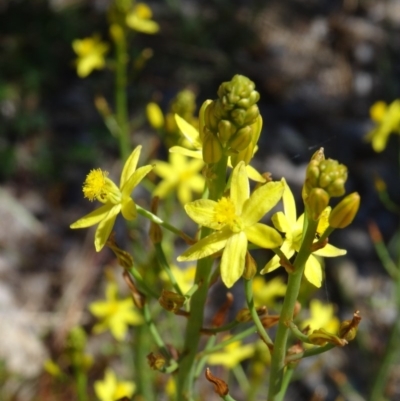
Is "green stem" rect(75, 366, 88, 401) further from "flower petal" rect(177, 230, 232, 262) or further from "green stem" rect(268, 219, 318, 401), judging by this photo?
"flower petal" rect(177, 230, 232, 262)

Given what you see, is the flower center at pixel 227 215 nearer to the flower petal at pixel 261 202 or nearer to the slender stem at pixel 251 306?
the flower petal at pixel 261 202

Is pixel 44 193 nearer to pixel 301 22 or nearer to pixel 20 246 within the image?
pixel 20 246

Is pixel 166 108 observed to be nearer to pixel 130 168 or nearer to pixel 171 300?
pixel 130 168

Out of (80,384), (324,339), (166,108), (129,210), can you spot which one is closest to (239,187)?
(129,210)

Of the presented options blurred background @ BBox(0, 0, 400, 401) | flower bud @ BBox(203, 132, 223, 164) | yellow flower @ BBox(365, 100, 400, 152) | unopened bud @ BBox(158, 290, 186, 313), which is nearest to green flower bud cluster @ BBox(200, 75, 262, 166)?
flower bud @ BBox(203, 132, 223, 164)

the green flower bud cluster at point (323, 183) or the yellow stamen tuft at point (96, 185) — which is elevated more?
the green flower bud cluster at point (323, 183)

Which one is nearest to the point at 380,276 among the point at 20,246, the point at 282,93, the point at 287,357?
the point at 282,93

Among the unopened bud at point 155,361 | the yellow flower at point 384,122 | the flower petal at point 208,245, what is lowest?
the yellow flower at point 384,122

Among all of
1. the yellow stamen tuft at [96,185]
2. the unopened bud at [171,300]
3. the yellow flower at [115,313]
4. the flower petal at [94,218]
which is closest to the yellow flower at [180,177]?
the yellow flower at [115,313]
